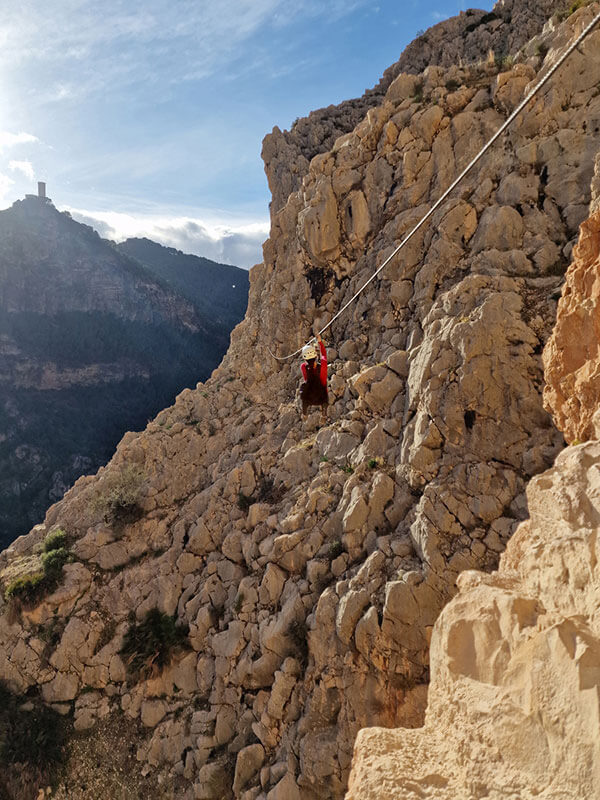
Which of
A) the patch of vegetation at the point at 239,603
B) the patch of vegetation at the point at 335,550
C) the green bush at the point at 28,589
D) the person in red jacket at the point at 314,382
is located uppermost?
the person in red jacket at the point at 314,382

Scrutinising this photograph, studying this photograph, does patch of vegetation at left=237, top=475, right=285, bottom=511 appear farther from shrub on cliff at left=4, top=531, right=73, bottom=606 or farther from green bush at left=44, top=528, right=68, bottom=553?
green bush at left=44, top=528, right=68, bottom=553

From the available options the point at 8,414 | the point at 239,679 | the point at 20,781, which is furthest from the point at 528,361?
the point at 8,414

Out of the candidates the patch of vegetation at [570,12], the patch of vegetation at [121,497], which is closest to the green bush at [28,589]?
the patch of vegetation at [121,497]

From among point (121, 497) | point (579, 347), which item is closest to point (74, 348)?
point (121, 497)

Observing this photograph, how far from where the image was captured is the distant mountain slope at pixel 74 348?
50.4m

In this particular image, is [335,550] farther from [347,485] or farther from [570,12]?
[570,12]

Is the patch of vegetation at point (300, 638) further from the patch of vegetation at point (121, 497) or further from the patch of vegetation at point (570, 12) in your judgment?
the patch of vegetation at point (570, 12)

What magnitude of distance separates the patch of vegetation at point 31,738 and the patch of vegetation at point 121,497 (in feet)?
17.2

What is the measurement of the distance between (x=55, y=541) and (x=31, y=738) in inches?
217

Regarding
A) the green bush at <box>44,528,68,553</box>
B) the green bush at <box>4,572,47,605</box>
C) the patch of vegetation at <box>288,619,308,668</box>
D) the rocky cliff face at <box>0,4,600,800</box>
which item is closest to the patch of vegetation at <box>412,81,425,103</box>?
the rocky cliff face at <box>0,4,600,800</box>

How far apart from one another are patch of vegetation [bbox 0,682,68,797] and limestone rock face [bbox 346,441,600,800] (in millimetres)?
11234

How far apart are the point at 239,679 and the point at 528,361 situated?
9.55 metres

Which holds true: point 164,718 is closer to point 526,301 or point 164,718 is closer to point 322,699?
point 322,699

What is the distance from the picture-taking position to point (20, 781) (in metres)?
10.7
